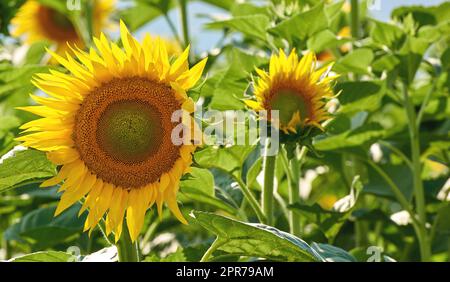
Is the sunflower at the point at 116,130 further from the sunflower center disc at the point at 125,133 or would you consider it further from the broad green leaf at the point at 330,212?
the broad green leaf at the point at 330,212

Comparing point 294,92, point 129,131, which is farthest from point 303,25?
point 129,131

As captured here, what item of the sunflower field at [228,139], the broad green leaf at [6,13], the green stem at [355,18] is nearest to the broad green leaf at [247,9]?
the sunflower field at [228,139]

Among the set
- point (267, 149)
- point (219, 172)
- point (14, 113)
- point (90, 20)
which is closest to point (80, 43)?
point (90, 20)

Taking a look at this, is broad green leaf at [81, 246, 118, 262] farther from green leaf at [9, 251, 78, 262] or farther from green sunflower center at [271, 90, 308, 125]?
green sunflower center at [271, 90, 308, 125]

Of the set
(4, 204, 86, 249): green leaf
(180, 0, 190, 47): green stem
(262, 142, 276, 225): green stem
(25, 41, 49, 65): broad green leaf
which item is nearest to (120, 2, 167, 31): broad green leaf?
(180, 0, 190, 47): green stem

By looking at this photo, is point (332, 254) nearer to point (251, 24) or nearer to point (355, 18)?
point (251, 24)
